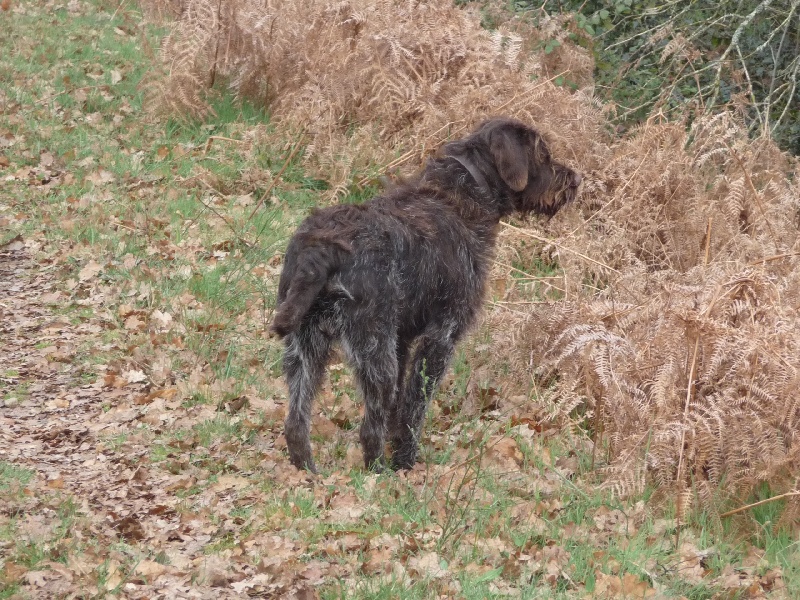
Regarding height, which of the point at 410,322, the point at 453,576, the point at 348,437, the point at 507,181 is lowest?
the point at 348,437

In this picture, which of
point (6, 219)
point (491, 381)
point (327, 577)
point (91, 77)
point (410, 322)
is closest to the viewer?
point (327, 577)

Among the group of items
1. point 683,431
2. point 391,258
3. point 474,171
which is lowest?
point 683,431

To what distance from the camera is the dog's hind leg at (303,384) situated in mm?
5660

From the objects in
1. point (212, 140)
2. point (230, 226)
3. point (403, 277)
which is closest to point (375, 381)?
point (403, 277)

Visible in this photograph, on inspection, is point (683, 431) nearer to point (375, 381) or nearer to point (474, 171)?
point (375, 381)

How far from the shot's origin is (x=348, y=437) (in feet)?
20.9

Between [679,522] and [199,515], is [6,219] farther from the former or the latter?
[679,522]

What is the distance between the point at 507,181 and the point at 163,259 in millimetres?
3539

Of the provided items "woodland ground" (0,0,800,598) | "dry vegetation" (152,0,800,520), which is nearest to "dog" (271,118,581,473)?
"woodland ground" (0,0,800,598)

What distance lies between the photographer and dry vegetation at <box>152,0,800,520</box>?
18.3 ft

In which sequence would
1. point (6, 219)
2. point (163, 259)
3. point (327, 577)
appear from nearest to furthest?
1. point (327, 577)
2. point (163, 259)
3. point (6, 219)

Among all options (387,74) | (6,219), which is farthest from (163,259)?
(387,74)

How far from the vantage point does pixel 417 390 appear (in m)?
5.99

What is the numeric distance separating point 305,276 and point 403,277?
70cm
